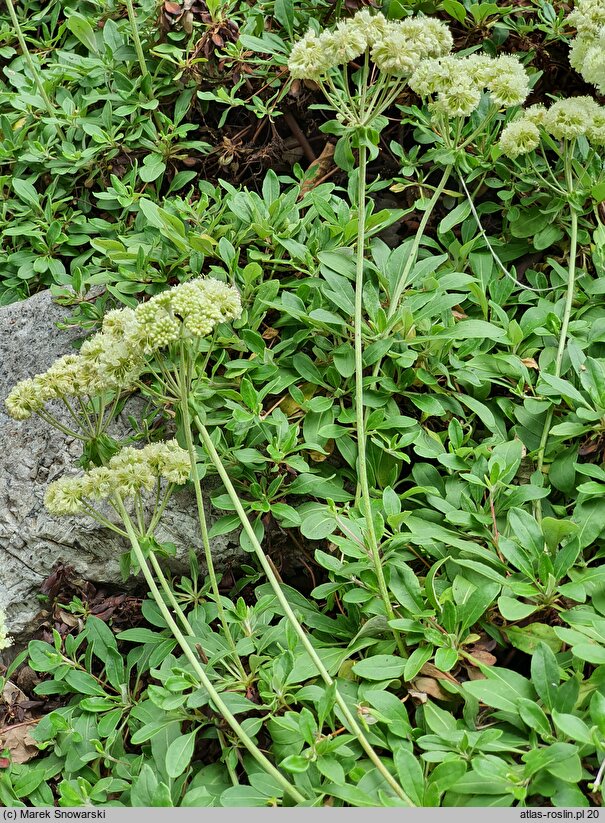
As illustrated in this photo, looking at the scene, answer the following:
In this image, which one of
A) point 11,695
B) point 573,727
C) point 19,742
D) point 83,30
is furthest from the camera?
point 83,30

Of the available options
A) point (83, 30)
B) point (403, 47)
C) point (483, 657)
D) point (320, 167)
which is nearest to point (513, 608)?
point (483, 657)

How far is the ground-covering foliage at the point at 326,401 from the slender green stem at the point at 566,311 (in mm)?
18

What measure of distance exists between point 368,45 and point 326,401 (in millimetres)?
943

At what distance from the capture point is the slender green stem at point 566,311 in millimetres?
2086

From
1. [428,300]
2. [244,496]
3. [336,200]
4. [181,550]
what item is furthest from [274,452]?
[336,200]

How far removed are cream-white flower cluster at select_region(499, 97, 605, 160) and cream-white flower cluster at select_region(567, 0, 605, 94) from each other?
76mm

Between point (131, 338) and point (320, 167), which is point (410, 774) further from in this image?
point (320, 167)

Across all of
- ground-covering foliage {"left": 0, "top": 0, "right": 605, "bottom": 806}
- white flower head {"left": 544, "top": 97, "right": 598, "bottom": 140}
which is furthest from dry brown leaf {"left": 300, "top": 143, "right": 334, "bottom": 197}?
white flower head {"left": 544, "top": 97, "right": 598, "bottom": 140}

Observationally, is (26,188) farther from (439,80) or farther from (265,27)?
(439,80)

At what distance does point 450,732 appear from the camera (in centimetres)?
158

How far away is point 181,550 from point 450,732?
93 centimetres

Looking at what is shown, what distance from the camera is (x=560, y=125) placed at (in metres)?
2.21

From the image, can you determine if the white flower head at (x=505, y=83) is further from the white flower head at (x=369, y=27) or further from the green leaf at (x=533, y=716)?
the green leaf at (x=533, y=716)

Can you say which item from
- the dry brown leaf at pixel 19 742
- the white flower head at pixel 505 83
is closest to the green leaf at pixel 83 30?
the white flower head at pixel 505 83
